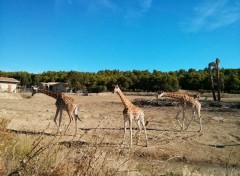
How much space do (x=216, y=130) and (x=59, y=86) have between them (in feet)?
275

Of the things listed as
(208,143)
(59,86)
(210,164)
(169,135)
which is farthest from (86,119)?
(59,86)

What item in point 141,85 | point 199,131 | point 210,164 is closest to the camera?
point 210,164

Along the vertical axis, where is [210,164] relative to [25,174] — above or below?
below

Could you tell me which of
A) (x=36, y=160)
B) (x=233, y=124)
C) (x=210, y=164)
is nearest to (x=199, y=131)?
(x=233, y=124)

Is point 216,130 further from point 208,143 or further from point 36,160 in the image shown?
point 36,160

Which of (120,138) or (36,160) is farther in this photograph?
(120,138)

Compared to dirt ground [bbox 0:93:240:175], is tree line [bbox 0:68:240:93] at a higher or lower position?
higher

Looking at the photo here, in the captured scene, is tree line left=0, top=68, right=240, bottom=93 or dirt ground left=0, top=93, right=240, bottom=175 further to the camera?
tree line left=0, top=68, right=240, bottom=93

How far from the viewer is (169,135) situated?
14.0 metres

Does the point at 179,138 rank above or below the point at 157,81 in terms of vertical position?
below

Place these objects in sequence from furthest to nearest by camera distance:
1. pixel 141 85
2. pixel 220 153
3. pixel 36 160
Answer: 1. pixel 141 85
2. pixel 220 153
3. pixel 36 160

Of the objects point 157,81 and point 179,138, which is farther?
point 157,81

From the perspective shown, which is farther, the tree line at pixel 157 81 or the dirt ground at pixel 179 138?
the tree line at pixel 157 81

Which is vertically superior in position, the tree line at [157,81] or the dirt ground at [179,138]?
the tree line at [157,81]
